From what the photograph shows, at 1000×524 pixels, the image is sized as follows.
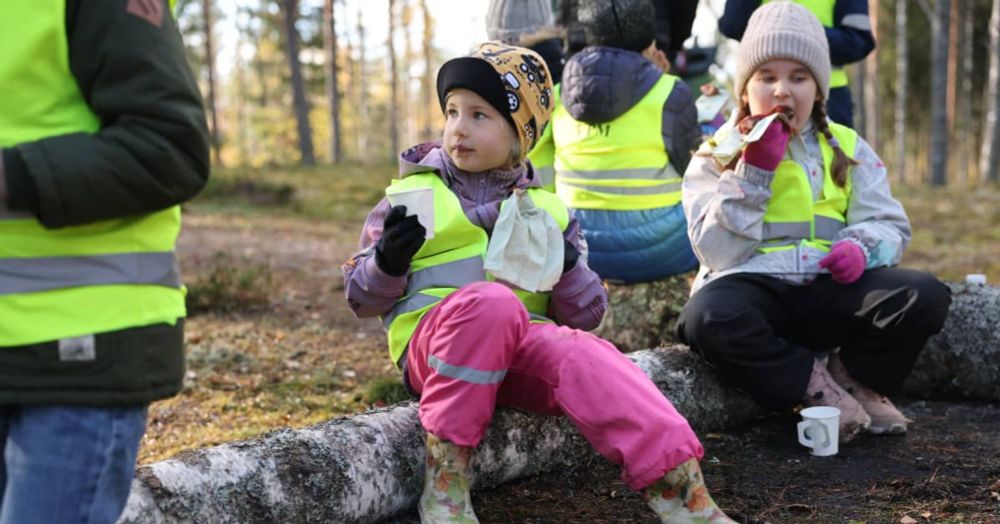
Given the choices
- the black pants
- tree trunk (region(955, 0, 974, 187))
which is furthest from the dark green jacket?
tree trunk (region(955, 0, 974, 187))

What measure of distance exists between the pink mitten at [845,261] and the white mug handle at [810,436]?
0.56 meters

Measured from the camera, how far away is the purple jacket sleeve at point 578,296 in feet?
10.2

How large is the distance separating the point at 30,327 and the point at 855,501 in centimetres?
236

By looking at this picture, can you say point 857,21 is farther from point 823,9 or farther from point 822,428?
point 822,428

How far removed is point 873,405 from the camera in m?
3.86

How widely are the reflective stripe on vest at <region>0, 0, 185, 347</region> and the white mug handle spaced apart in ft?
8.06

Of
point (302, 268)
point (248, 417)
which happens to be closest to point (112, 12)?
point (248, 417)

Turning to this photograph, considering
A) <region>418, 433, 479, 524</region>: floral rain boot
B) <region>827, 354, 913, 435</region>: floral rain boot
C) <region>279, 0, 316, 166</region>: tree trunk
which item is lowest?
<region>279, 0, 316, 166</region>: tree trunk

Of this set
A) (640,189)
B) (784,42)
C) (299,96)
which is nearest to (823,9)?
(640,189)

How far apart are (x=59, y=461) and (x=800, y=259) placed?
2843 mm

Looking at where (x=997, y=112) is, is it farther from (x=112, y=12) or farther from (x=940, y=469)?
(x=112, y=12)

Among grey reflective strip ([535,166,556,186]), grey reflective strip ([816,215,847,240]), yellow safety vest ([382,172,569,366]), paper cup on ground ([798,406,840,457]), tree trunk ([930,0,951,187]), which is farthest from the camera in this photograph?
tree trunk ([930,0,951,187])

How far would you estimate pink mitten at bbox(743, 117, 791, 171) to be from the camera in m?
3.65

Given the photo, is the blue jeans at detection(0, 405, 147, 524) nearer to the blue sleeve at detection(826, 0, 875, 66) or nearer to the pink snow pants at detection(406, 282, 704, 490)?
A: the pink snow pants at detection(406, 282, 704, 490)
